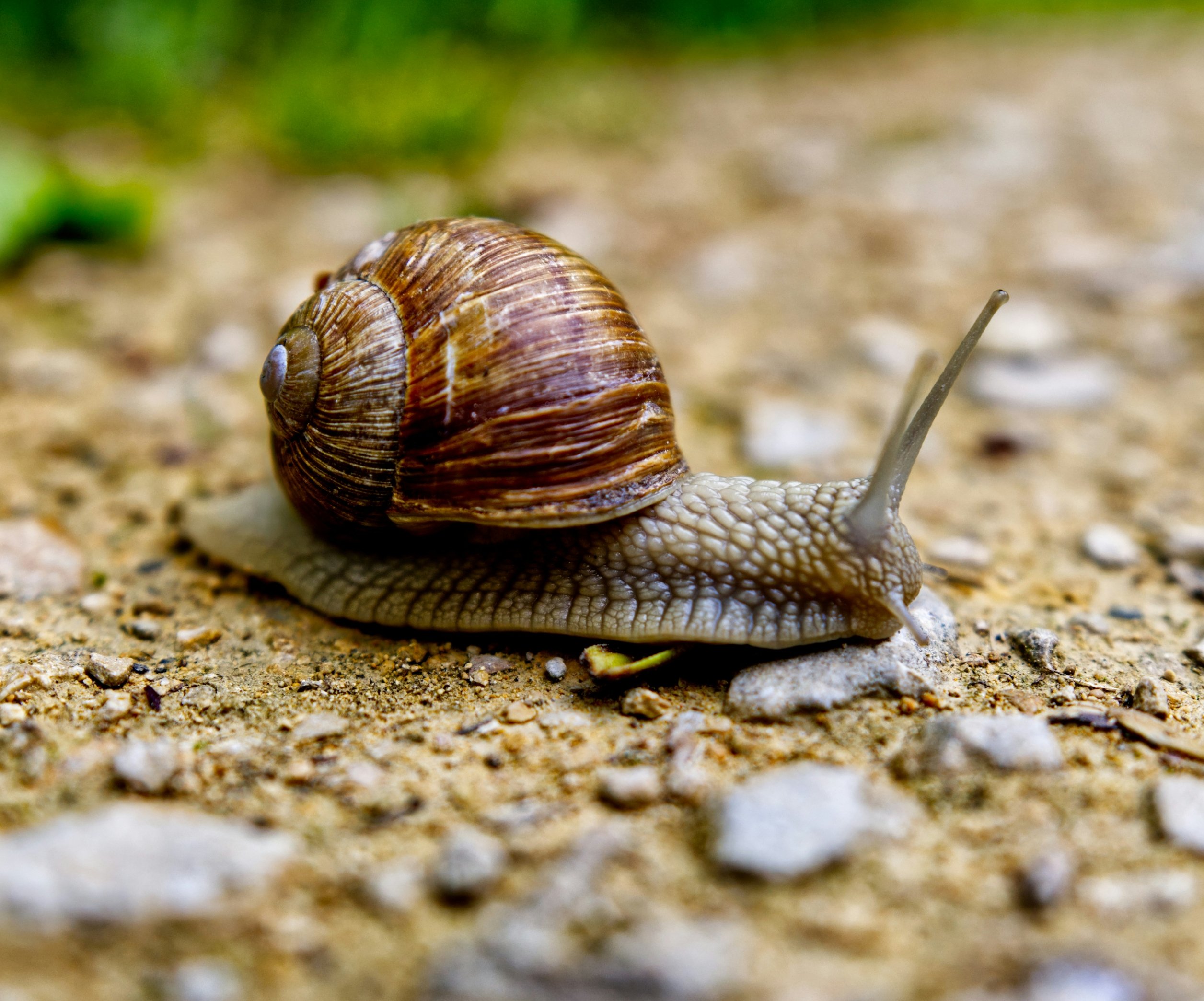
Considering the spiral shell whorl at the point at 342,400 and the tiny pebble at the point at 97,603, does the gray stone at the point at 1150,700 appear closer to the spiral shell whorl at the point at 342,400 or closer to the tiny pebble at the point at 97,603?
the spiral shell whorl at the point at 342,400

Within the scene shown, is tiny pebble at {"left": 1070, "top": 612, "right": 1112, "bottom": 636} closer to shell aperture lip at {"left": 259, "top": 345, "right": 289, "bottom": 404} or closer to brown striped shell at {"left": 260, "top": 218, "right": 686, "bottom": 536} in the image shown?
brown striped shell at {"left": 260, "top": 218, "right": 686, "bottom": 536}

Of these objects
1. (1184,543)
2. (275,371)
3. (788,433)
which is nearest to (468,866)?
(275,371)

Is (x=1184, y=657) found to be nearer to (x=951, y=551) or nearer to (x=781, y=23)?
(x=951, y=551)

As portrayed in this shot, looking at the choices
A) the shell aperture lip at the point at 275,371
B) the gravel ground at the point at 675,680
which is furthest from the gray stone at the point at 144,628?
the shell aperture lip at the point at 275,371

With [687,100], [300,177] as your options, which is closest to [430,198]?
[300,177]

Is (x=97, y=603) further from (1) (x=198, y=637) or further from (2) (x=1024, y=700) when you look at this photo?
(2) (x=1024, y=700)

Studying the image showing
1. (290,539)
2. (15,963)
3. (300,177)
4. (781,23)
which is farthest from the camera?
(781,23)

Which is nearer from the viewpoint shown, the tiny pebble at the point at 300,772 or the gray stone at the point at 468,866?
the gray stone at the point at 468,866
